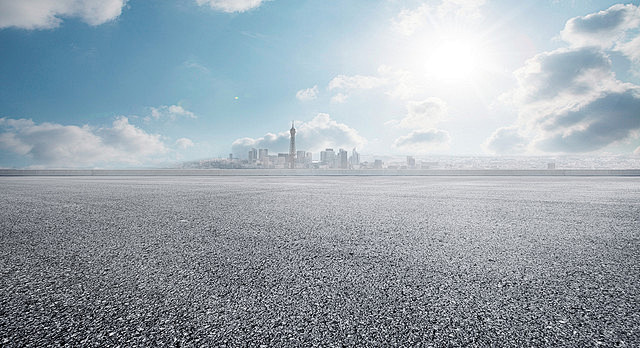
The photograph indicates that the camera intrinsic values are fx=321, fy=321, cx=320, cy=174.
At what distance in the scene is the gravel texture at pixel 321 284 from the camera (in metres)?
1.83

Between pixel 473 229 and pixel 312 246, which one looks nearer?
pixel 312 246

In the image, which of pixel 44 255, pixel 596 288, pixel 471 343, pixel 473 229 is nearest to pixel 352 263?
pixel 471 343

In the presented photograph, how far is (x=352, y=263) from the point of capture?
3180mm

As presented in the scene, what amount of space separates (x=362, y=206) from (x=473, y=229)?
3.08 metres

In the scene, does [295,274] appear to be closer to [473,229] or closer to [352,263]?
[352,263]

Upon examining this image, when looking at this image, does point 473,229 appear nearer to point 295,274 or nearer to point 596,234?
point 596,234

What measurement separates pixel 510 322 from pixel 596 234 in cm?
385

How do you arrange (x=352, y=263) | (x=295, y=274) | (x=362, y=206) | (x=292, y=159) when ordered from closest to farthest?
(x=295, y=274) → (x=352, y=263) → (x=362, y=206) → (x=292, y=159)

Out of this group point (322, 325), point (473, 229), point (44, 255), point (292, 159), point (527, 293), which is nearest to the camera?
point (322, 325)

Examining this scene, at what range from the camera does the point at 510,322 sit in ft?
6.37

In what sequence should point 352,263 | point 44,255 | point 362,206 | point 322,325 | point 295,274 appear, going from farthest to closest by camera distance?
point 362,206
point 44,255
point 352,263
point 295,274
point 322,325

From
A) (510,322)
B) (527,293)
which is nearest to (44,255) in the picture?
(510,322)

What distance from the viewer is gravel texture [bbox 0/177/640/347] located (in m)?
1.83

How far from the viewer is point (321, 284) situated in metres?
2.60
